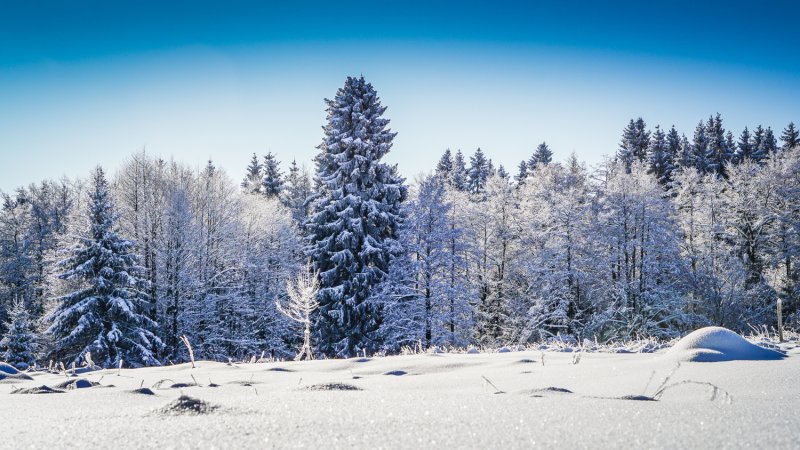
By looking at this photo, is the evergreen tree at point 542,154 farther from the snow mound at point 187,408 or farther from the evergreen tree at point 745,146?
the snow mound at point 187,408

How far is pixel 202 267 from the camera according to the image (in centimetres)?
2709

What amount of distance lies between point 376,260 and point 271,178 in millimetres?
30093

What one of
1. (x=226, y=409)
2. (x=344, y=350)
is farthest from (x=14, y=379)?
(x=344, y=350)

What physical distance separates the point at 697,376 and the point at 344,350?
66.3 feet

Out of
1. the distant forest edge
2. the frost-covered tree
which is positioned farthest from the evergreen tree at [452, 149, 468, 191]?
the distant forest edge

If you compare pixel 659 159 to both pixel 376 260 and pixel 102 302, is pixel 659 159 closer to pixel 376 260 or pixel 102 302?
pixel 376 260

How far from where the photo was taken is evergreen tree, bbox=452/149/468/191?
53912 millimetres

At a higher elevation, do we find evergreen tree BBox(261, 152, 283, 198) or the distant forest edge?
evergreen tree BBox(261, 152, 283, 198)

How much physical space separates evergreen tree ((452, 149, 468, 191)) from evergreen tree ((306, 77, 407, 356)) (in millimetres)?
25317

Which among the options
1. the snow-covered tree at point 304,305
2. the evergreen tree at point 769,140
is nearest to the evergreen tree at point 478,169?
the evergreen tree at point 769,140

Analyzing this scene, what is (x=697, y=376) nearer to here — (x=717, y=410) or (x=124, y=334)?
(x=717, y=410)

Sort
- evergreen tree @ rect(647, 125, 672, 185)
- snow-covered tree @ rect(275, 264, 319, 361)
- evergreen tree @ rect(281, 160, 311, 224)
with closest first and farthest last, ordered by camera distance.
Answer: snow-covered tree @ rect(275, 264, 319, 361) → evergreen tree @ rect(281, 160, 311, 224) → evergreen tree @ rect(647, 125, 672, 185)

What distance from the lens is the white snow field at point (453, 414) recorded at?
6.24 ft

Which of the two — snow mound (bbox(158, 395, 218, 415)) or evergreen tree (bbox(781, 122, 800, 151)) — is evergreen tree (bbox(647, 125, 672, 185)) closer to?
evergreen tree (bbox(781, 122, 800, 151))
